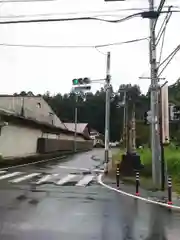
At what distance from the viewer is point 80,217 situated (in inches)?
404

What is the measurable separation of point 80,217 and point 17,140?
87.8 ft

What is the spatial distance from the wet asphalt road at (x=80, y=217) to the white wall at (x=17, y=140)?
17.9 m

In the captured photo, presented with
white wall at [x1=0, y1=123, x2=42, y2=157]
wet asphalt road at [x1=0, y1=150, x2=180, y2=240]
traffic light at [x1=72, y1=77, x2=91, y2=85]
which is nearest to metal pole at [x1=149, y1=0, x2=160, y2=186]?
wet asphalt road at [x1=0, y1=150, x2=180, y2=240]

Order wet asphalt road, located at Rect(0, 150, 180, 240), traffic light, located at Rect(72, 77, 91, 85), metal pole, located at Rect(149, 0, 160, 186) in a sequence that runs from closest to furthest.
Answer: wet asphalt road, located at Rect(0, 150, 180, 240) → metal pole, located at Rect(149, 0, 160, 186) → traffic light, located at Rect(72, 77, 91, 85)

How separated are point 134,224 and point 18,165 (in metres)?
21.7

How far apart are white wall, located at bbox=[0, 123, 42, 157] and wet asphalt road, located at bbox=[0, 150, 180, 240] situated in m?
17.9

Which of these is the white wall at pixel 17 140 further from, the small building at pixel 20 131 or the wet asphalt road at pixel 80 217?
the wet asphalt road at pixel 80 217

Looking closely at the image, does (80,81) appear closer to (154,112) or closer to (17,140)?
(154,112)

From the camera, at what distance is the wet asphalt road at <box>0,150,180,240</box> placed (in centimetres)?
817

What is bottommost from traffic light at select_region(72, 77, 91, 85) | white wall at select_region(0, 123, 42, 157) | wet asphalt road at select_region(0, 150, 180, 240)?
wet asphalt road at select_region(0, 150, 180, 240)

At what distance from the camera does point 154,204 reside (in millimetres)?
12938

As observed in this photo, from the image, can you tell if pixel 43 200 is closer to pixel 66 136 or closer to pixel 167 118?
pixel 167 118

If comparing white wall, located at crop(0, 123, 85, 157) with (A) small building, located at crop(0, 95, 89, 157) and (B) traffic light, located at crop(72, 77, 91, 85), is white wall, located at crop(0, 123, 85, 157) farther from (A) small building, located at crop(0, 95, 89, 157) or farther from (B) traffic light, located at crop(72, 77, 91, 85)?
(B) traffic light, located at crop(72, 77, 91, 85)

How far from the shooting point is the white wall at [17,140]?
3306 cm
